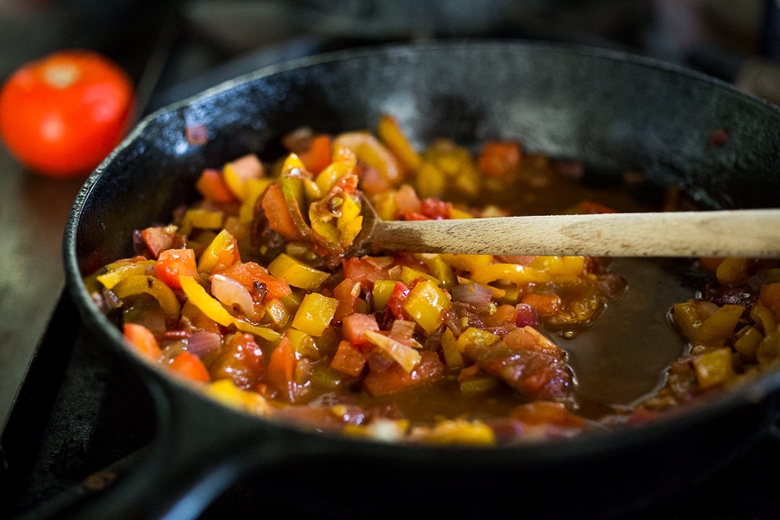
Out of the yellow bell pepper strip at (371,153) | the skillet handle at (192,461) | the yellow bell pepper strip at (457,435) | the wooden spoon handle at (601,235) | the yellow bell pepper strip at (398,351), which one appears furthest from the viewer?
the yellow bell pepper strip at (371,153)

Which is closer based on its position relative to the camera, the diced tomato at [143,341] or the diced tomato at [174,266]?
the diced tomato at [143,341]

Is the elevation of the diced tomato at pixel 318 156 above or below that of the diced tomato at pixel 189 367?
above

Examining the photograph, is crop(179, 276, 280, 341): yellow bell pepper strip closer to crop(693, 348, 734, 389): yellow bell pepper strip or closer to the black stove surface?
the black stove surface

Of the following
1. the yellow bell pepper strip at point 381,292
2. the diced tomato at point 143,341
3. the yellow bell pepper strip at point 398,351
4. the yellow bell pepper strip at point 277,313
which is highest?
the yellow bell pepper strip at point 381,292

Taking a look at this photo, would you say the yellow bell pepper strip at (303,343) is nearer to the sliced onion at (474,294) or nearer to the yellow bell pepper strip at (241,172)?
the sliced onion at (474,294)

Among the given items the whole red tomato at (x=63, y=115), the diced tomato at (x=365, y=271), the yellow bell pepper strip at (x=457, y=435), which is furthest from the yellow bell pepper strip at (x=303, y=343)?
the whole red tomato at (x=63, y=115)

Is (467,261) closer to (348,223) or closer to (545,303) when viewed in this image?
(545,303)

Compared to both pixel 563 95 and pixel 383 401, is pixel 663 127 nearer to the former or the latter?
pixel 563 95
